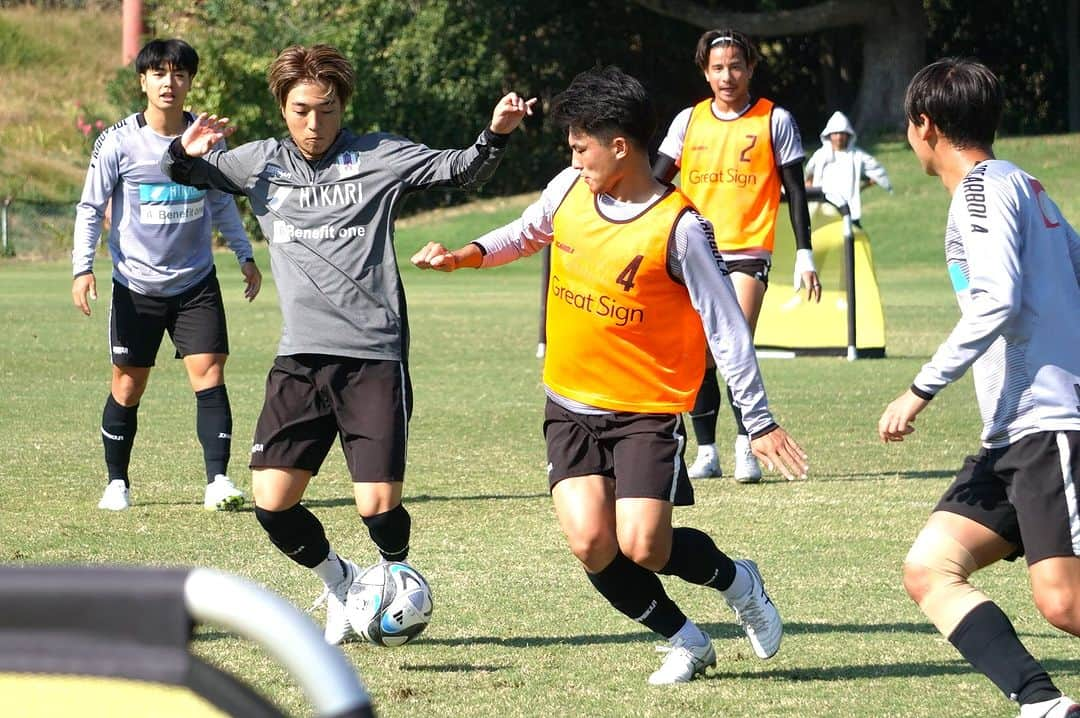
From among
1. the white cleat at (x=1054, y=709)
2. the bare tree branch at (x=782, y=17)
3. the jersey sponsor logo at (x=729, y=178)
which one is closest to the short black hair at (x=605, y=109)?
the white cleat at (x=1054, y=709)

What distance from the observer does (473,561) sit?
693 cm

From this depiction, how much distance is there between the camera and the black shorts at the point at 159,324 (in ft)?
27.1

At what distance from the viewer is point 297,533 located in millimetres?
5492

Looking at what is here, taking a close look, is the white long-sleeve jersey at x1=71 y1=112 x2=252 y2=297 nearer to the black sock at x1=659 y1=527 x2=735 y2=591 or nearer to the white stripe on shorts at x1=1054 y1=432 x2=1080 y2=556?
the black sock at x1=659 y1=527 x2=735 y2=591

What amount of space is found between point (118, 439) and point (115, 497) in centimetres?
31

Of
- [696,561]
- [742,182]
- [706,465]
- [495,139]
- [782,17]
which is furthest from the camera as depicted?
[782,17]

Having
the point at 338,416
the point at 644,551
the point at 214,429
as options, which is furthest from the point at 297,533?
the point at 214,429

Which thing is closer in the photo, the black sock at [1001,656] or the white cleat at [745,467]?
the black sock at [1001,656]

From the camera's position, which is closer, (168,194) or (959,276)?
(959,276)

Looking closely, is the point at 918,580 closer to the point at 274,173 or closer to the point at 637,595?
the point at 637,595

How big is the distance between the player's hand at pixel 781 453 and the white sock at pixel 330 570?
1607 millimetres

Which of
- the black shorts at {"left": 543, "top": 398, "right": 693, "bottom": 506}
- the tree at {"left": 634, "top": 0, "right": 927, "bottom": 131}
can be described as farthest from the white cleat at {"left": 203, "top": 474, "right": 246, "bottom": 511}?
the tree at {"left": 634, "top": 0, "right": 927, "bottom": 131}

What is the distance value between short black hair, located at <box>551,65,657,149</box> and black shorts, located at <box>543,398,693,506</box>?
2.69 feet

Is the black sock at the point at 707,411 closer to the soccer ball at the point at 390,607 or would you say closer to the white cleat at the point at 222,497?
the white cleat at the point at 222,497
